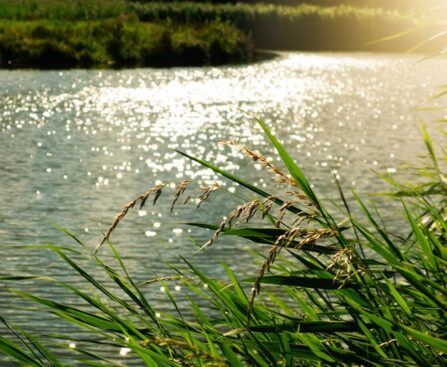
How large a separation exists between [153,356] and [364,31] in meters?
46.0

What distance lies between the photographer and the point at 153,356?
2830 millimetres

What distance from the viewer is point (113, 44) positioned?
33.9 m

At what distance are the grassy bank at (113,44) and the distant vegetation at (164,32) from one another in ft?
0.09

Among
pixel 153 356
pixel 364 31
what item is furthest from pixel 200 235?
pixel 364 31

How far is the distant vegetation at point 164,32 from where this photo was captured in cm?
3269

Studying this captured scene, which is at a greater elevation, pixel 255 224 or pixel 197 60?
pixel 255 224

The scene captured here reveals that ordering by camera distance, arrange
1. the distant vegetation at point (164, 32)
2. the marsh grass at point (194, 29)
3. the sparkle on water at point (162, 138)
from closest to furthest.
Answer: the sparkle on water at point (162, 138), the distant vegetation at point (164, 32), the marsh grass at point (194, 29)

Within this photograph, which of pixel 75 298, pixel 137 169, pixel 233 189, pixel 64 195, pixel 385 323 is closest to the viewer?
pixel 385 323

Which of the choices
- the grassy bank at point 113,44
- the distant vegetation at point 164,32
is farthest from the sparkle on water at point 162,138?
the distant vegetation at point 164,32

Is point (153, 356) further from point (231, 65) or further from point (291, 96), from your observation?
point (231, 65)

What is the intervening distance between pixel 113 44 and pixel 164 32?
178 centimetres

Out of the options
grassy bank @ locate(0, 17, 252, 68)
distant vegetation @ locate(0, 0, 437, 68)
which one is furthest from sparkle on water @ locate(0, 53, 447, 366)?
distant vegetation @ locate(0, 0, 437, 68)

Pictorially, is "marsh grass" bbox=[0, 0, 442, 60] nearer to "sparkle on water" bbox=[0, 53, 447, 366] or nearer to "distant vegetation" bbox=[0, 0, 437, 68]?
"distant vegetation" bbox=[0, 0, 437, 68]

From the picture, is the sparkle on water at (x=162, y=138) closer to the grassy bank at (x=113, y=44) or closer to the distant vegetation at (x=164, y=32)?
the grassy bank at (x=113, y=44)
